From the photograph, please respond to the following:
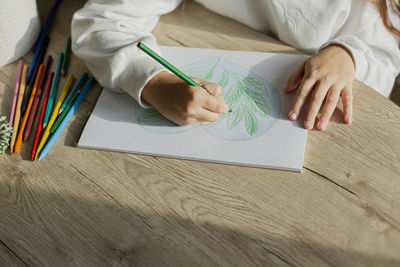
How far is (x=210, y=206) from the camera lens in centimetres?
63

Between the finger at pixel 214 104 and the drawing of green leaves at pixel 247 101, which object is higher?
the finger at pixel 214 104

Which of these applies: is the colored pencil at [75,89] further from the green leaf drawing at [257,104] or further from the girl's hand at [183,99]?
the green leaf drawing at [257,104]

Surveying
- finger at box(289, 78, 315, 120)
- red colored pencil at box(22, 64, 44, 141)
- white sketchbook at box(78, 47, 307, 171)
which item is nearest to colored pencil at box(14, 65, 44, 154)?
red colored pencil at box(22, 64, 44, 141)

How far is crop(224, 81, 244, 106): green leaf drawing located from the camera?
740 millimetres

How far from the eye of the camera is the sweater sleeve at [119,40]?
0.76 m

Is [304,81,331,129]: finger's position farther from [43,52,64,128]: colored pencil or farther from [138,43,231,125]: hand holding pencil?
[43,52,64,128]: colored pencil

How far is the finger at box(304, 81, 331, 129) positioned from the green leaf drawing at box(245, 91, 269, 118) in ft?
0.22

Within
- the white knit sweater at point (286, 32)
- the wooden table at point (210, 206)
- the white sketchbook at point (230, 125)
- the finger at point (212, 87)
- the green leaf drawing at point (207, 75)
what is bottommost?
the wooden table at point (210, 206)

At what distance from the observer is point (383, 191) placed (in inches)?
24.5

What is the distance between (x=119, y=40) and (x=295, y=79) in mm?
314

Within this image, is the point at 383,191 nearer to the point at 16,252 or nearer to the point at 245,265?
the point at 245,265

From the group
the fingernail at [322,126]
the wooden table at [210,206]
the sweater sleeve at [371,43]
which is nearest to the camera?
the wooden table at [210,206]

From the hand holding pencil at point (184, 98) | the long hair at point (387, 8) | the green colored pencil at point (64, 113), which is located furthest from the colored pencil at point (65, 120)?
the long hair at point (387, 8)

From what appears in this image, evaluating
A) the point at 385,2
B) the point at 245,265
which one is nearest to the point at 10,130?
the point at 245,265
